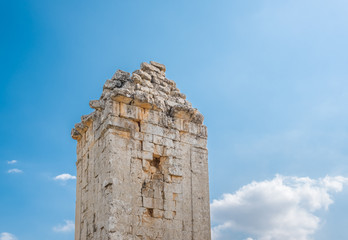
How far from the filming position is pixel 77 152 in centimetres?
1051

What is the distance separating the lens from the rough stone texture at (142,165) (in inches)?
325

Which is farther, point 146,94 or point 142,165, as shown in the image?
point 146,94

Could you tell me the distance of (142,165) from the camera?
873 cm

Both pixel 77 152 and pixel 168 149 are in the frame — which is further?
pixel 77 152

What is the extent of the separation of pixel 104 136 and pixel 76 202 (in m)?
2.30

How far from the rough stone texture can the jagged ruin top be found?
21 millimetres

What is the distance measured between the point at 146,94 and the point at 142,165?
5.19ft

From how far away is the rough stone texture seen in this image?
827 centimetres

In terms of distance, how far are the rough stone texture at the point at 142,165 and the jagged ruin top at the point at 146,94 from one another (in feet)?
0.07

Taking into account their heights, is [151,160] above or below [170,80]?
below

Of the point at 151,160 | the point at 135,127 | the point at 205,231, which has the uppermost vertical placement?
the point at 135,127

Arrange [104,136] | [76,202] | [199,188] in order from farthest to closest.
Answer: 1. [76,202]
2. [199,188]
3. [104,136]

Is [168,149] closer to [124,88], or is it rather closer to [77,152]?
[124,88]

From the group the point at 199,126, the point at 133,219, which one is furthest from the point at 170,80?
the point at 133,219
